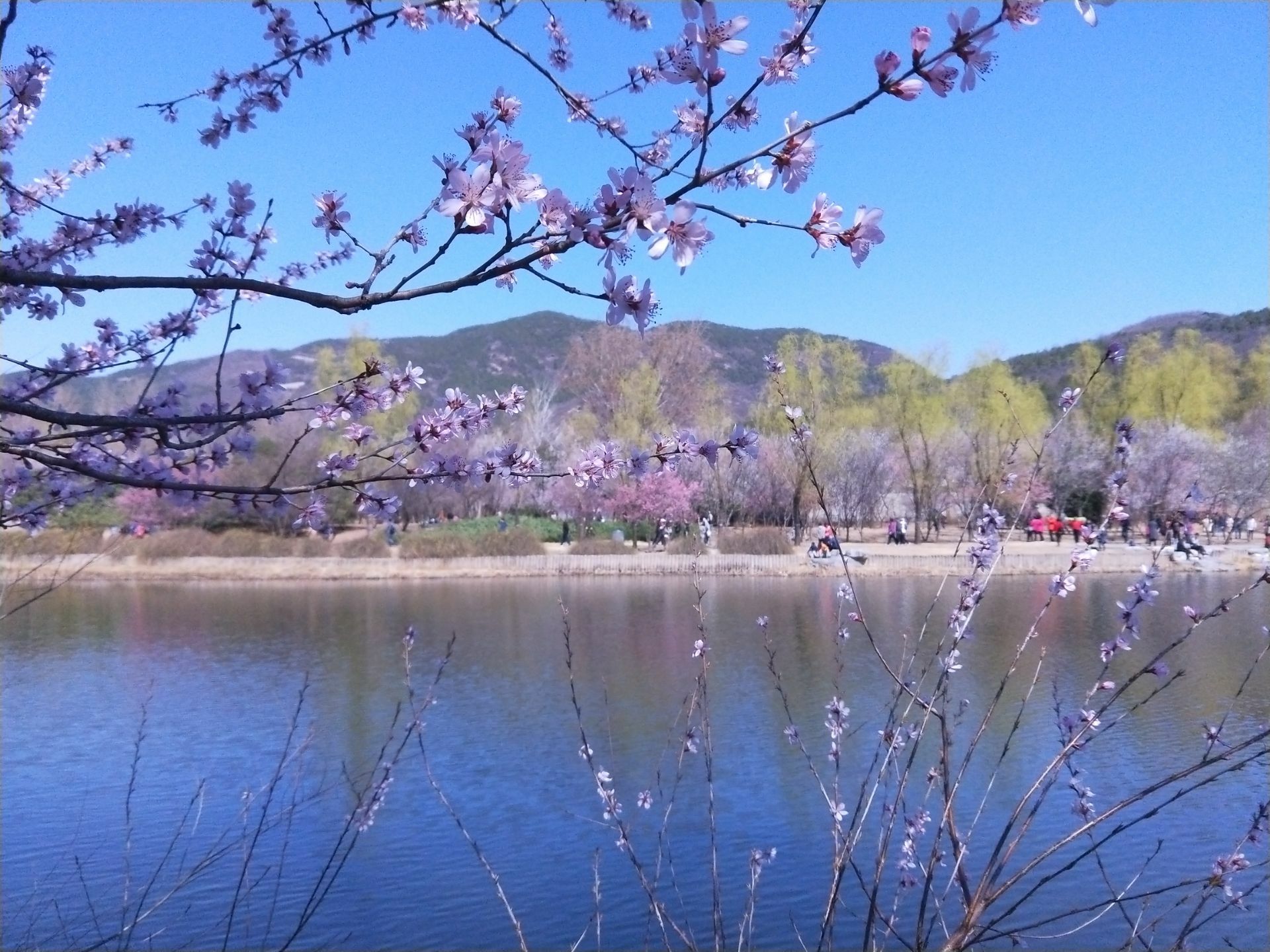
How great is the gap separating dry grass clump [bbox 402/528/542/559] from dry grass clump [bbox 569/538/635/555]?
0.98 m

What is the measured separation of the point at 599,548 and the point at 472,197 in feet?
82.8

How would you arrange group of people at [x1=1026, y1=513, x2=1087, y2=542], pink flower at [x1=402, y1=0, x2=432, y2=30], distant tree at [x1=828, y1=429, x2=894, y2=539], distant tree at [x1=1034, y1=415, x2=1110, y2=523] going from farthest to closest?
1. distant tree at [x1=828, y1=429, x2=894, y2=539]
2. group of people at [x1=1026, y1=513, x2=1087, y2=542]
3. distant tree at [x1=1034, y1=415, x2=1110, y2=523]
4. pink flower at [x1=402, y1=0, x2=432, y2=30]

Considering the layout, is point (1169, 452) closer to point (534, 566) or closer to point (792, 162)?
point (534, 566)

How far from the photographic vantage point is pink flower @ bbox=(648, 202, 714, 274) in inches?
54.6

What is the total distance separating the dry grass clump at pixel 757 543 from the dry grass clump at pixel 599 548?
2350 millimetres

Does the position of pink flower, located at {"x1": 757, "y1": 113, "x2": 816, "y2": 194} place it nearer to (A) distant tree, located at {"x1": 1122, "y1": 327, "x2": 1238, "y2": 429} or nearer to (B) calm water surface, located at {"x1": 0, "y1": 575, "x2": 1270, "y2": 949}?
(B) calm water surface, located at {"x1": 0, "y1": 575, "x2": 1270, "y2": 949}

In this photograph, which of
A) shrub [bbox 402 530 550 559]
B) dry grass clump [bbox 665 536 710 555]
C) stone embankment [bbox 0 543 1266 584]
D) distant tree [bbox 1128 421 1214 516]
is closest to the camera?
distant tree [bbox 1128 421 1214 516]

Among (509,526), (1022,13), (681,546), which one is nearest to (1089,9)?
(1022,13)

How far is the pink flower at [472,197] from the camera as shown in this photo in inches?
56.6

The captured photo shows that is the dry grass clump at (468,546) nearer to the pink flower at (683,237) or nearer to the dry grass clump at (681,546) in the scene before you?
the dry grass clump at (681,546)

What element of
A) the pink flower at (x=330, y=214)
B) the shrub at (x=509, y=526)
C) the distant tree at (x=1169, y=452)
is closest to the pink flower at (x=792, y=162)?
the pink flower at (x=330, y=214)

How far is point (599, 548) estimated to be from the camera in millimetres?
26578

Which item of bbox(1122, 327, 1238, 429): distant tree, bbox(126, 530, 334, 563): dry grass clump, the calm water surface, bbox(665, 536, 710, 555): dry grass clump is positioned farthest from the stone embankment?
bbox(1122, 327, 1238, 429): distant tree

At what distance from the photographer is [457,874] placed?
622cm
